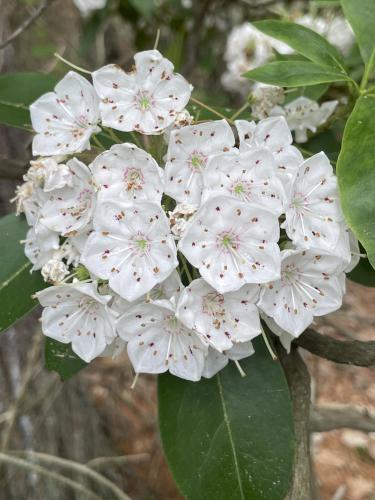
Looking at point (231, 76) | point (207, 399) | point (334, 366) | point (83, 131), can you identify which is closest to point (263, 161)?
point (83, 131)

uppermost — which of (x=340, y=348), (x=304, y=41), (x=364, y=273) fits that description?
(x=304, y=41)

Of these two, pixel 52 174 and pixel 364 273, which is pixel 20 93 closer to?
pixel 52 174

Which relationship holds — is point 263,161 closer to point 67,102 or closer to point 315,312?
point 315,312

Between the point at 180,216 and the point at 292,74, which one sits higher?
the point at 292,74

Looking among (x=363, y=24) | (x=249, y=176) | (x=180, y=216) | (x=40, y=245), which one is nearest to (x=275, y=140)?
(x=249, y=176)

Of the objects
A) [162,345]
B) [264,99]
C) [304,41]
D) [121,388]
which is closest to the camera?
[162,345]

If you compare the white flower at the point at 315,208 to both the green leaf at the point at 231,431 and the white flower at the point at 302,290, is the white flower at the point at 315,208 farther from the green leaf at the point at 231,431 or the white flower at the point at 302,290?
the green leaf at the point at 231,431
